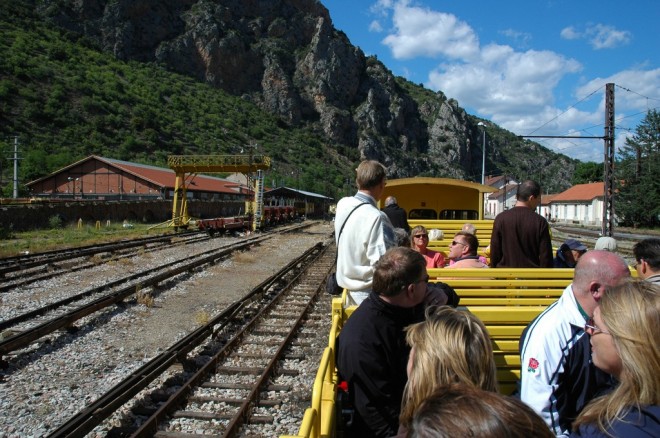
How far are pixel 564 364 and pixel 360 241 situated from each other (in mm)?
1716

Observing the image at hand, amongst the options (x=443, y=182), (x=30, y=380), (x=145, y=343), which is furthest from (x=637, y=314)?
(x=443, y=182)

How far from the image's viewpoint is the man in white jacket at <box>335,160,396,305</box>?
382 cm

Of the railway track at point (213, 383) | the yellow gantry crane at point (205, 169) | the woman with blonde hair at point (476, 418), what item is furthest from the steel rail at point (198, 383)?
the yellow gantry crane at point (205, 169)

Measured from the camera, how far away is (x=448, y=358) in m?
2.07

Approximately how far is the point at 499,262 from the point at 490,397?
435cm

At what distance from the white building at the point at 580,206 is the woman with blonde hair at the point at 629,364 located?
191 feet

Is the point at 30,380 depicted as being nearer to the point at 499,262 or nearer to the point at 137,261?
the point at 499,262

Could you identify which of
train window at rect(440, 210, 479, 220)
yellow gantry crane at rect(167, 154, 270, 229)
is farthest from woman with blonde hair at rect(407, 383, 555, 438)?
yellow gantry crane at rect(167, 154, 270, 229)

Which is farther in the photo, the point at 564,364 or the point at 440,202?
the point at 440,202

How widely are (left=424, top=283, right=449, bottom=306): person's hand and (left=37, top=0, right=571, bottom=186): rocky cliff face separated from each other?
386ft

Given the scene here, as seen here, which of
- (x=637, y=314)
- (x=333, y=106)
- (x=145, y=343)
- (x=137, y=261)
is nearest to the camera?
(x=637, y=314)

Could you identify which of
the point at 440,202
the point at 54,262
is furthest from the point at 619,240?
the point at 54,262

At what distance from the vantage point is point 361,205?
391cm

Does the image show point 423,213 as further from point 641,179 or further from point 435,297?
point 641,179
